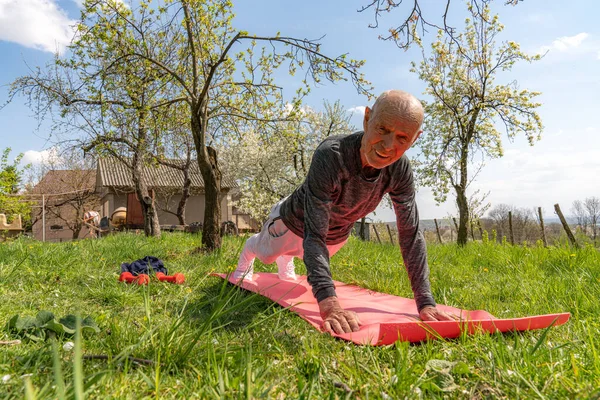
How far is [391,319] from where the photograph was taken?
2.79 meters

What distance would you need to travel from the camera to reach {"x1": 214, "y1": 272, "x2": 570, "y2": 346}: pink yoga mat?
2.21 m

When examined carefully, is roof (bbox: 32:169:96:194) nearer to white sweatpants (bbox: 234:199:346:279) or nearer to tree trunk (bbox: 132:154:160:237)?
tree trunk (bbox: 132:154:160:237)

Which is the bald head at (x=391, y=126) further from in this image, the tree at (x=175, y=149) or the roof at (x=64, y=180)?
the roof at (x=64, y=180)

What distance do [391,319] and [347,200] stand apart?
33.2 inches

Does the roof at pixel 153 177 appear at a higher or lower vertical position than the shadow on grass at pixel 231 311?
higher

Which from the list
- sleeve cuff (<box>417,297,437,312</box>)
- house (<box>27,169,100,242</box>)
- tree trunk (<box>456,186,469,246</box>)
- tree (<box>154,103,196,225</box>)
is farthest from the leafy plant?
house (<box>27,169,100,242</box>)

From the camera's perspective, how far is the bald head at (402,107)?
2.32 meters

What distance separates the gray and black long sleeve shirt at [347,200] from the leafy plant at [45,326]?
1247 mm

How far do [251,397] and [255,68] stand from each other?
7.76 metres

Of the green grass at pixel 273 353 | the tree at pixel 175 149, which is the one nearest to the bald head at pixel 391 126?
the green grass at pixel 273 353

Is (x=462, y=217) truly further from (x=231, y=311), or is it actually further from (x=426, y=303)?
(x=231, y=311)

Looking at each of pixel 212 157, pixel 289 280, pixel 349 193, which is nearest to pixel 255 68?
pixel 212 157

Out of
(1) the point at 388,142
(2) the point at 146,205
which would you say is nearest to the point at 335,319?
(1) the point at 388,142

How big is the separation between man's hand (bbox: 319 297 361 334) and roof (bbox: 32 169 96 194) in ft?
98.9
